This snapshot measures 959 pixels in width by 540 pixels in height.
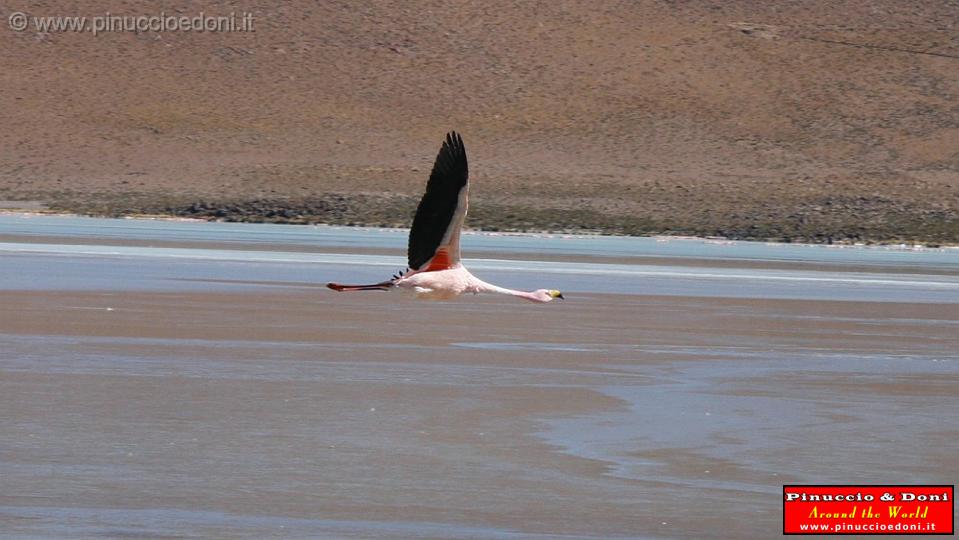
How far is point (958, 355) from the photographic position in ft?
47.8

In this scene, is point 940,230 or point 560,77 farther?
point 560,77

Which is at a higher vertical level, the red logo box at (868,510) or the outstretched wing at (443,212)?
the outstretched wing at (443,212)

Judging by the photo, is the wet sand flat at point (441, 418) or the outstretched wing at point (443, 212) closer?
the wet sand flat at point (441, 418)

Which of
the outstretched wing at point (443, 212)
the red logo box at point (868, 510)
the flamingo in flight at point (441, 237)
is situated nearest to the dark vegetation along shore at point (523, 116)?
the flamingo in flight at point (441, 237)

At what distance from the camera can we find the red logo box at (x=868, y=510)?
7.91 m

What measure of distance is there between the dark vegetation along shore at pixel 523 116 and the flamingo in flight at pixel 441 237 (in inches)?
810

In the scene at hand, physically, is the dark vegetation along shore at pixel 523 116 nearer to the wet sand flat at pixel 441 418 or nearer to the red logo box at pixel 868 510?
the wet sand flat at pixel 441 418

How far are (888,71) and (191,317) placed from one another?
41.5 m

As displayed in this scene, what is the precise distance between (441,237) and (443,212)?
23cm

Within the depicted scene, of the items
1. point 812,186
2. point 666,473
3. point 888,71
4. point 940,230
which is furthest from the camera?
point 888,71

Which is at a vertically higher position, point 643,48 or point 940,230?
point 643,48

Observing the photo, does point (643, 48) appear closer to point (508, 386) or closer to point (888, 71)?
point (888, 71)

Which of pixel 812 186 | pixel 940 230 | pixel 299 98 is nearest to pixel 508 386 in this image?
pixel 940 230

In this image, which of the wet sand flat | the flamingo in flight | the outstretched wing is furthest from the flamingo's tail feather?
the wet sand flat
